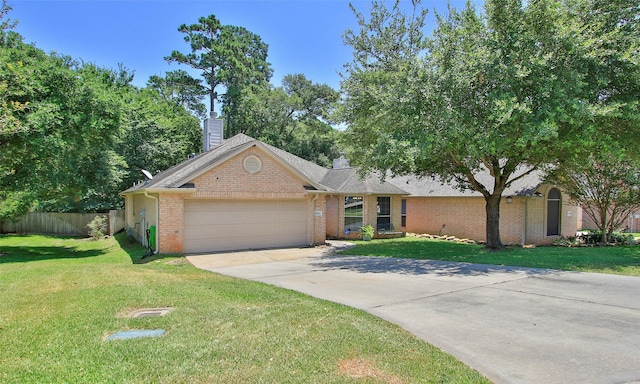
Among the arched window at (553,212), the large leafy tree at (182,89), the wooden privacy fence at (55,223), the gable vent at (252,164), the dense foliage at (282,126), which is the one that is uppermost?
the large leafy tree at (182,89)

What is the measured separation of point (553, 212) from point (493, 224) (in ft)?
21.5

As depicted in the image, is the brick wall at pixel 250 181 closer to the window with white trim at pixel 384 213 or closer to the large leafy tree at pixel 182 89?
the window with white trim at pixel 384 213

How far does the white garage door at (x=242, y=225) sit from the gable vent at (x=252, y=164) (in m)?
1.36

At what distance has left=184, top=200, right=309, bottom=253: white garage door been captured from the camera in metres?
15.1

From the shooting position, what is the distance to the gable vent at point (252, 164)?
51.6 ft

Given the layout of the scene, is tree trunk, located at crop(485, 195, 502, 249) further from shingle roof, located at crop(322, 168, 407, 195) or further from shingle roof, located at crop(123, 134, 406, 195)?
shingle roof, located at crop(322, 168, 407, 195)

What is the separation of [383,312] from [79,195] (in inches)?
710

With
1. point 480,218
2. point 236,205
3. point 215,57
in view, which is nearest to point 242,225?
point 236,205

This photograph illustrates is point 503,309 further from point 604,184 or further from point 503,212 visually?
point 503,212

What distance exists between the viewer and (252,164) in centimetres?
1588

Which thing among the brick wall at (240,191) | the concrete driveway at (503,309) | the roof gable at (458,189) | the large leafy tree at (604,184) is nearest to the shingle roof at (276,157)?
the brick wall at (240,191)

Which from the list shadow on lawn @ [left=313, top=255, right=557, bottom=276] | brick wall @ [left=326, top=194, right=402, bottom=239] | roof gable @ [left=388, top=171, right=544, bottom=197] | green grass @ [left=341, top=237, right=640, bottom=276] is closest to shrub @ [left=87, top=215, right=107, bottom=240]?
brick wall @ [left=326, top=194, right=402, bottom=239]

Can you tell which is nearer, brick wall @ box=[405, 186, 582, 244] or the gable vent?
the gable vent

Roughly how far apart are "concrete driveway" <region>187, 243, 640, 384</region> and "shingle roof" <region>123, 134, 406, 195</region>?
4525mm
